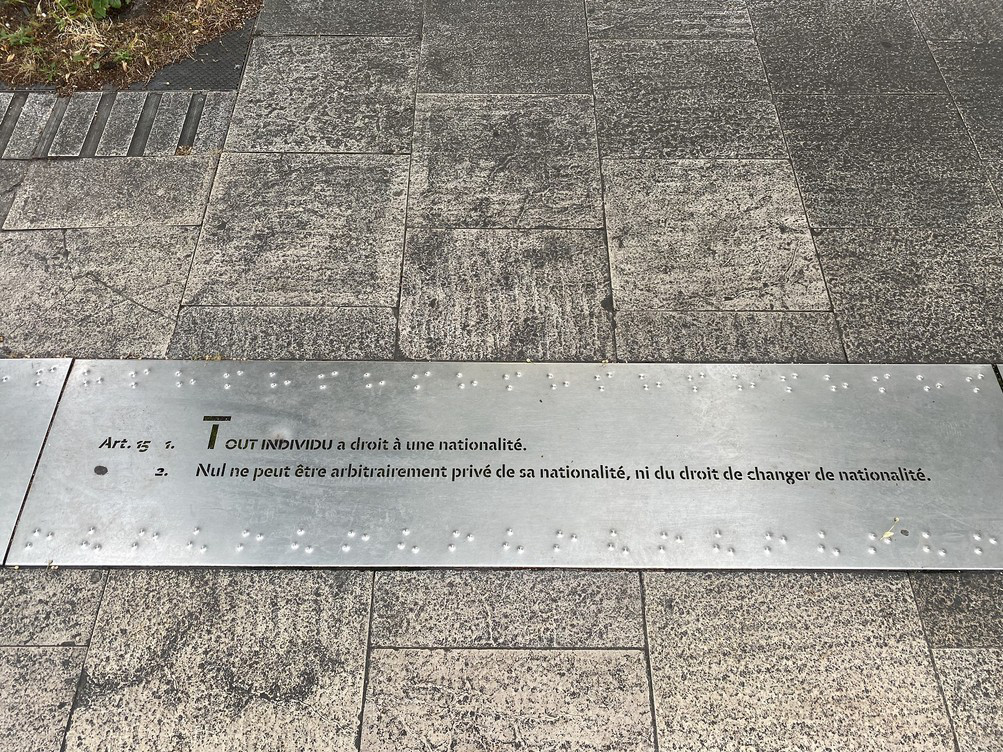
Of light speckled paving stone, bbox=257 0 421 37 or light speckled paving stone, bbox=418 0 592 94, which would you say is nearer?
light speckled paving stone, bbox=418 0 592 94

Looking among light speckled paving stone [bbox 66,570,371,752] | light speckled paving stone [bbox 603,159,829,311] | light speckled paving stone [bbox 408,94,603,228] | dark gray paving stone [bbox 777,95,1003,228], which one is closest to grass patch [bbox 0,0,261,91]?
light speckled paving stone [bbox 408,94,603,228]

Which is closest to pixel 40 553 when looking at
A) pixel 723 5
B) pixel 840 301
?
pixel 840 301

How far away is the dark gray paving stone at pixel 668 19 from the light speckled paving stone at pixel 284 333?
8.98ft

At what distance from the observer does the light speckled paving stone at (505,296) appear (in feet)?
11.0

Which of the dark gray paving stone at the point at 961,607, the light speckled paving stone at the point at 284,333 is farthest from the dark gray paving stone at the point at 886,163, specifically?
the light speckled paving stone at the point at 284,333

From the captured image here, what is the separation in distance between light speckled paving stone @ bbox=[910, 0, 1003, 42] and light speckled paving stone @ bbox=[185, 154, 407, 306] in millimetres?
3754

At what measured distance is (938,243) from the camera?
12.3 ft

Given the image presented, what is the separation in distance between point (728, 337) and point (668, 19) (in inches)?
106

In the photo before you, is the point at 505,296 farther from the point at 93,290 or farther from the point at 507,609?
the point at 93,290

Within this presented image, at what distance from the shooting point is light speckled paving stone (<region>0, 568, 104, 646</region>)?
A: 267 cm

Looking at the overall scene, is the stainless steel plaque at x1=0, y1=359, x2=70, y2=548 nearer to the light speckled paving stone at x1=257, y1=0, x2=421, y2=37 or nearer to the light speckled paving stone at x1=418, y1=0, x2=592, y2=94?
the light speckled paving stone at x1=418, y1=0, x2=592, y2=94

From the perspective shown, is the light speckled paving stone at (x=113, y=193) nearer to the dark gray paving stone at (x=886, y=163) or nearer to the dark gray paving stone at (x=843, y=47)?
the dark gray paving stone at (x=886, y=163)

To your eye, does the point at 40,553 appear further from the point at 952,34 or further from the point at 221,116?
the point at 952,34

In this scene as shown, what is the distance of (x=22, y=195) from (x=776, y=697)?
4405mm
